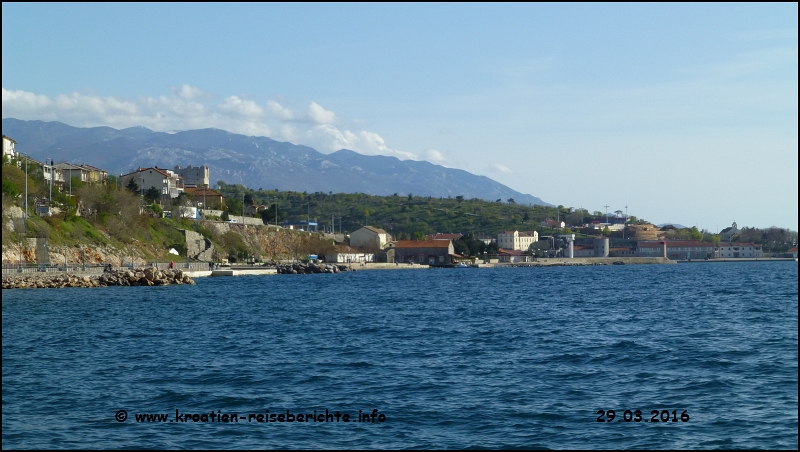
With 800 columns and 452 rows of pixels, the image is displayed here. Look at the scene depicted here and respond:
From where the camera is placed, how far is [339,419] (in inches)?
508

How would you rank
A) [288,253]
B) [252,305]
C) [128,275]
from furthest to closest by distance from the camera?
[288,253] → [128,275] → [252,305]

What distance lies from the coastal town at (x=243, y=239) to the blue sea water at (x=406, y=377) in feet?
87.2

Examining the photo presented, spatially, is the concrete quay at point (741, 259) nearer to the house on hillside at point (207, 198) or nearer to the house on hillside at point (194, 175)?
the house on hillside at point (207, 198)

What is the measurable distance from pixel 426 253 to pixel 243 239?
114ft

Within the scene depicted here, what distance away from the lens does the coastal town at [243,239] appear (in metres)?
56.8

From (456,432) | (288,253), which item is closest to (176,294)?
(456,432)

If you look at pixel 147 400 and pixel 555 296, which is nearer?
pixel 147 400

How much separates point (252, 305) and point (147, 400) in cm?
2279

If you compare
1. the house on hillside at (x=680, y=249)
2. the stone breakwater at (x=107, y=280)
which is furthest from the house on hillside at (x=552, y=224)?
the stone breakwater at (x=107, y=280)

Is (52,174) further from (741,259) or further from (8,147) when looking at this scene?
(741,259)

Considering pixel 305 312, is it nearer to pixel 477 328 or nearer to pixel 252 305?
pixel 252 305

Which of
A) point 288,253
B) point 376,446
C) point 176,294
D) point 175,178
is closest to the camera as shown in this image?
point 376,446

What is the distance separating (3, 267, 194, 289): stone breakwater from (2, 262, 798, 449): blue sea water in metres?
14.0

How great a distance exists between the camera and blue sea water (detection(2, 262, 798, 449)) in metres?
12.0
